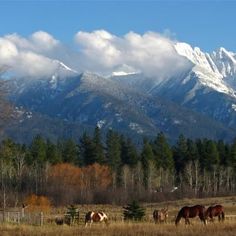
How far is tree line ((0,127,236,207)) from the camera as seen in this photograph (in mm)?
120000

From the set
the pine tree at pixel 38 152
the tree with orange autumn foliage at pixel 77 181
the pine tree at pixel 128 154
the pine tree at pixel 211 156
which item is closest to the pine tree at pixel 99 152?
the tree with orange autumn foliage at pixel 77 181

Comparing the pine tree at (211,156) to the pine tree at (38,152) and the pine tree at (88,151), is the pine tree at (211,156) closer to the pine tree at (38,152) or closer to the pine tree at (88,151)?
the pine tree at (88,151)

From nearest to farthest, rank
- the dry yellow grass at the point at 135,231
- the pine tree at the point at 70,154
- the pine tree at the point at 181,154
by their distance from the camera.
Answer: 1. the dry yellow grass at the point at 135,231
2. the pine tree at the point at 70,154
3. the pine tree at the point at 181,154

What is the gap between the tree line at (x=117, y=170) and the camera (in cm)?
12000

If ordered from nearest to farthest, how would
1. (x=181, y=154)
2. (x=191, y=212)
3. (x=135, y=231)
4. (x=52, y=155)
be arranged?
(x=135, y=231), (x=191, y=212), (x=52, y=155), (x=181, y=154)

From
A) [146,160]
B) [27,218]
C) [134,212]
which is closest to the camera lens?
[27,218]

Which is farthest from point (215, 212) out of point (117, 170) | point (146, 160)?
point (117, 170)

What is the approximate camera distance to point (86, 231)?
29750 millimetres

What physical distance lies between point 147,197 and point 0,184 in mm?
28508

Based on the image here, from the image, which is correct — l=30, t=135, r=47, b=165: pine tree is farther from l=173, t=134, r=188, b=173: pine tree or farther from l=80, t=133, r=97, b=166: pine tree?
l=173, t=134, r=188, b=173: pine tree

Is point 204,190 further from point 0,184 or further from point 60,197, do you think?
point 0,184

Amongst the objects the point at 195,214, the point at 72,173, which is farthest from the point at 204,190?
the point at 195,214

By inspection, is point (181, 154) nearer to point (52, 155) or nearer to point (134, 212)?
point (52, 155)

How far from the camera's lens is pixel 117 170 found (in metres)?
136
